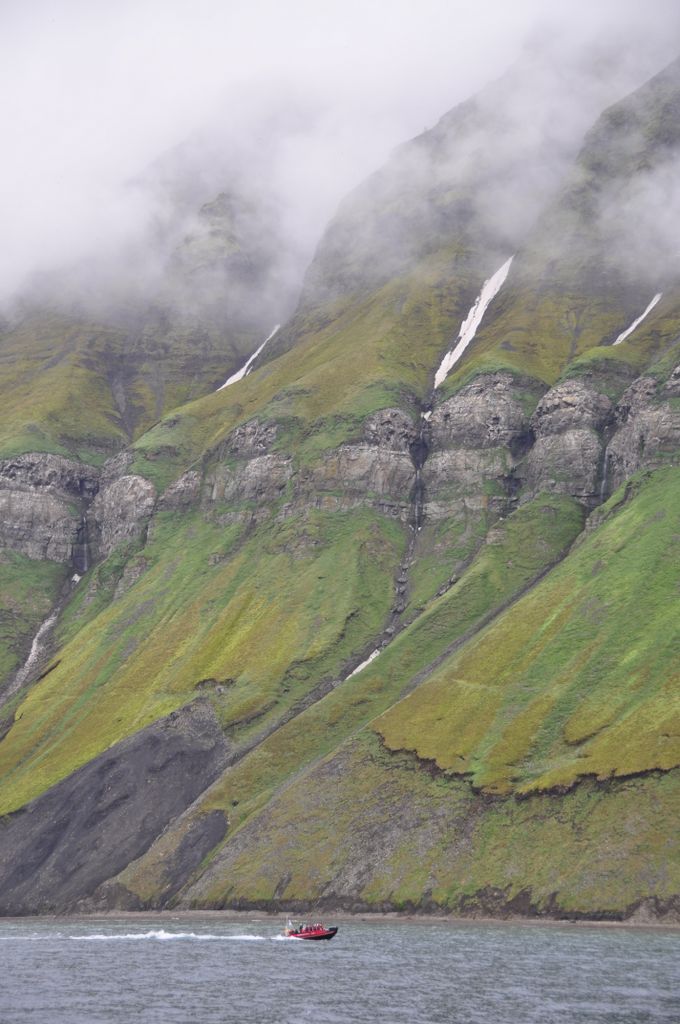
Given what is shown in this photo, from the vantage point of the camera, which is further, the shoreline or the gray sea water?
the shoreline

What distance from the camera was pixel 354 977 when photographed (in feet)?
332

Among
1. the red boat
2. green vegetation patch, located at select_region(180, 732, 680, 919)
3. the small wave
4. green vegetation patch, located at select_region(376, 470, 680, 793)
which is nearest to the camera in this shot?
the red boat

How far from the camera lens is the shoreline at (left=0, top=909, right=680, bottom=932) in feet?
458

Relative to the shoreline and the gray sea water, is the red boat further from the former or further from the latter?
the shoreline

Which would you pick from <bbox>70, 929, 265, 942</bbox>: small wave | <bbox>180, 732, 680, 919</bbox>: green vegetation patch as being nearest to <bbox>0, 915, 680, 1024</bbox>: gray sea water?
<bbox>70, 929, 265, 942</bbox>: small wave

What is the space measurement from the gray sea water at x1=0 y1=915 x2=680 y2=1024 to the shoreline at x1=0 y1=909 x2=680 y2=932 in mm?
4068

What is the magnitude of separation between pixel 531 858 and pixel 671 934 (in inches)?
1165

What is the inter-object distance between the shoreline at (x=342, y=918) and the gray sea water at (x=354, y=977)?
4068mm

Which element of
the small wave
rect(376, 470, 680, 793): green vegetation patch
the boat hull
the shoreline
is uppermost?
rect(376, 470, 680, 793): green vegetation patch

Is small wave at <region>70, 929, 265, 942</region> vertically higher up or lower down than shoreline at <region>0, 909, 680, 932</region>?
higher up

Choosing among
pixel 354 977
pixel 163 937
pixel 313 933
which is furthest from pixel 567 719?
pixel 354 977

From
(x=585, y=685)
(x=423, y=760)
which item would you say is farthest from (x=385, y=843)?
(x=585, y=685)

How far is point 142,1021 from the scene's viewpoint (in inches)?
3255

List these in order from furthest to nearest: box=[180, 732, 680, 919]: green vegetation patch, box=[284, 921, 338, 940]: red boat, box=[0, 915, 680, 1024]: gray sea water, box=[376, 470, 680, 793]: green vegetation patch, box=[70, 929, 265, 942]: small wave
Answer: box=[376, 470, 680, 793]: green vegetation patch < box=[180, 732, 680, 919]: green vegetation patch < box=[70, 929, 265, 942]: small wave < box=[284, 921, 338, 940]: red boat < box=[0, 915, 680, 1024]: gray sea water
